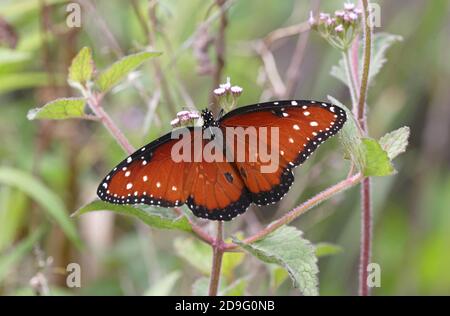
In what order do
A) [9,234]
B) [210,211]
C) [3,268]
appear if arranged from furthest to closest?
[9,234] → [3,268] → [210,211]

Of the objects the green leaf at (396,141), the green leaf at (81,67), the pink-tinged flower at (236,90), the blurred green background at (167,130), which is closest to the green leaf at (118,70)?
the green leaf at (81,67)

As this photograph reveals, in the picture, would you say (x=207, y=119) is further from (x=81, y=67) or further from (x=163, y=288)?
(x=163, y=288)

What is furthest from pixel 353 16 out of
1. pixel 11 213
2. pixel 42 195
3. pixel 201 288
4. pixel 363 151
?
pixel 11 213

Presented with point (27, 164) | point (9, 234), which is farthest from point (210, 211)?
point (27, 164)

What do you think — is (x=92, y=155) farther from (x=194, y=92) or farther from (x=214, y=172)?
(x=214, y=172)

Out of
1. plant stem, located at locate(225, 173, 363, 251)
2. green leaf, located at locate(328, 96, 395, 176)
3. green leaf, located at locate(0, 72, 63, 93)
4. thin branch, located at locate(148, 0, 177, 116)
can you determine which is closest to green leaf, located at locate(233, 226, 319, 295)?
plant stem, located at locate(225, 173, 363, 251)

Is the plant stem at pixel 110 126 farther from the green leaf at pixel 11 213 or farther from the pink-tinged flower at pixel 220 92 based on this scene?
the green leaf at pixel 11 213
